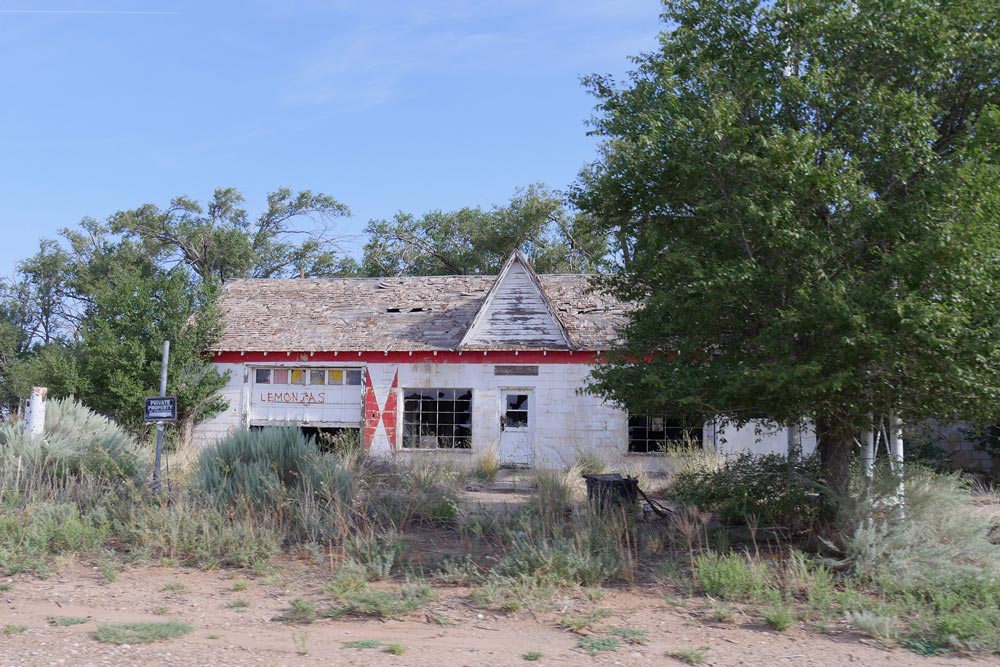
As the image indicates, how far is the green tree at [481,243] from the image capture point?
1278 inches

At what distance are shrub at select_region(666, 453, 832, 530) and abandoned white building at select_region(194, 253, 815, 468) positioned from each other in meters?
7.85

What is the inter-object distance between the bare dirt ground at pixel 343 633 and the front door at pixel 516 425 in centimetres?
1066

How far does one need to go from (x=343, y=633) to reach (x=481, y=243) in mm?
27561

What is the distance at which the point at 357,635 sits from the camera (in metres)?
6.47

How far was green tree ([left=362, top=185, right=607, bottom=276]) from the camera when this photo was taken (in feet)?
107

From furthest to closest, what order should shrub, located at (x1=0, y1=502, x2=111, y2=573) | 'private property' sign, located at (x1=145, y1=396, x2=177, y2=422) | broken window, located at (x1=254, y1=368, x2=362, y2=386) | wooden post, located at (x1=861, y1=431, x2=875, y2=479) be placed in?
broken window, located at (x1=254, y1=368, x2=362, y2=386) → 'private property' sign, located at (x1=145, y1=396, x2=177, y2=422) → wooden post, located at (x1=861, y1=431, x2=875, y2=479) → shrub, located at (x1=0, y1=502, x2=111, y2=573)

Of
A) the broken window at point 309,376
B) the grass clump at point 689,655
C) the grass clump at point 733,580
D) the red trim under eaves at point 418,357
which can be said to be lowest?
the grass clump at point 689,655

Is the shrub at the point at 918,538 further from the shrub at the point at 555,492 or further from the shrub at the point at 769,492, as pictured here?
the shrub at the point at 555,492

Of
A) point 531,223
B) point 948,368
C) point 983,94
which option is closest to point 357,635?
point 948,368

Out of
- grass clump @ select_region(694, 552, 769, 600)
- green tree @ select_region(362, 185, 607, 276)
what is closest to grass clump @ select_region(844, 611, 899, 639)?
grass clump @ select_region(694, 552, 769, 600)

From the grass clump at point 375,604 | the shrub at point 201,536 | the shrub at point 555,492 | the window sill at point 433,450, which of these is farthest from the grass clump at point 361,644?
the window sill at point 433,450

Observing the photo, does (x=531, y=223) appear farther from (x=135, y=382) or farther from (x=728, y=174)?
(x=728, y=174)

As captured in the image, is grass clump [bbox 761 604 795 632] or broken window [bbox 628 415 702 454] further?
broken window [bbox 628 415 702 454]

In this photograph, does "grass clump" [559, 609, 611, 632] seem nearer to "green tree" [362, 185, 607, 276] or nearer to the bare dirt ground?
the bare dirt ground
